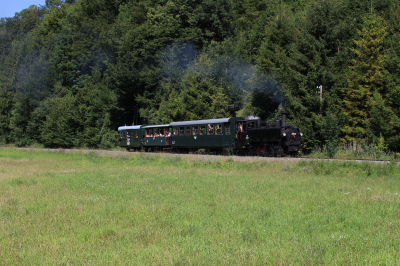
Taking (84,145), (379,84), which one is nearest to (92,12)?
(84,145)

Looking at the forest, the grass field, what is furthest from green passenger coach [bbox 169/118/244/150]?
the grass field

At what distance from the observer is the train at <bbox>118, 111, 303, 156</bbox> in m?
24.4

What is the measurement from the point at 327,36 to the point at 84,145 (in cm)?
3844

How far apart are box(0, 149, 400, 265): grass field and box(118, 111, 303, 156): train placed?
35.3 feet

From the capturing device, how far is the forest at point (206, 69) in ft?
84.1

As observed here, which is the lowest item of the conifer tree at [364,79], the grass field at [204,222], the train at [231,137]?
the grass field at [204,222]

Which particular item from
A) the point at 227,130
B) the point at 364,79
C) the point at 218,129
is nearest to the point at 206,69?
the point at 218,129

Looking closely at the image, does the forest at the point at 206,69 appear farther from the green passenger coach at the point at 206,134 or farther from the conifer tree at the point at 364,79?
the green passenger coach at the point at 206,134

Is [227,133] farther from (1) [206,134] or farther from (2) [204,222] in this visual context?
(2) [204,222]

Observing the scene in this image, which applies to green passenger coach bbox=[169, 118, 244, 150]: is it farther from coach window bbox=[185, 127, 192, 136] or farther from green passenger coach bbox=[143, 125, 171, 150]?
green passenger coach bbox=[143, 125, 171, 150]

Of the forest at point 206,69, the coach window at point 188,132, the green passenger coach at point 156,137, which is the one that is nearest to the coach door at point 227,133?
the coach window at point 188,132

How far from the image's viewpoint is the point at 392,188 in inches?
449

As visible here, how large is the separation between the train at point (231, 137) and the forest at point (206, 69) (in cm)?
311

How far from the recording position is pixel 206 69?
42344 millimetres
